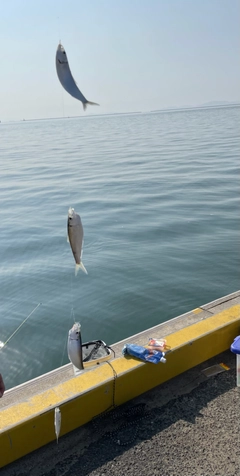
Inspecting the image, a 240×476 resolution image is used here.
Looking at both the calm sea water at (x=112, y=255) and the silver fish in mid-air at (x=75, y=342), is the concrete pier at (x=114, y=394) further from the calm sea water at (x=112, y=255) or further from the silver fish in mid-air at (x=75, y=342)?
the calm sea water at (x=112, y=255)

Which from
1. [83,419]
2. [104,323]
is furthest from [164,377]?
[104,323]

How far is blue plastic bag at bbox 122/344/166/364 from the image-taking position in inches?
178

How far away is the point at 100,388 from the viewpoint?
4.22m

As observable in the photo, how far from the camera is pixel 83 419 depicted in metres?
4.20

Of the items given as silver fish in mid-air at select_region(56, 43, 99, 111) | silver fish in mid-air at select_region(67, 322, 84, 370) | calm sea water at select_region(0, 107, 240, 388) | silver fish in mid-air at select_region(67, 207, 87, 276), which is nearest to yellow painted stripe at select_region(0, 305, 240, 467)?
silver fish in mid-air at select_region(67, 322, 84, 370)

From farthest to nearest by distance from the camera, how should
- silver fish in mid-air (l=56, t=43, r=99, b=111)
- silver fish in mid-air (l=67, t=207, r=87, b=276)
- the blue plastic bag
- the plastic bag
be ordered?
the plastic bag → the blue plastic bag → silver fish in mid-air (l=67, t=207, r=87, b=276) → silver fish in mid-air (l=56, t=43, r=99, b=111)

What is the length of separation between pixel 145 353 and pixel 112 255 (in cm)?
664

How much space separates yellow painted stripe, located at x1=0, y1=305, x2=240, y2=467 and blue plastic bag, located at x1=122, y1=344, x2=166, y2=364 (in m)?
→ 0.07

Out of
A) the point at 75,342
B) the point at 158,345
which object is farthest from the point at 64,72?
the point at 158,345

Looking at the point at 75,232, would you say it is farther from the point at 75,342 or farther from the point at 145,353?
the point at 145,353

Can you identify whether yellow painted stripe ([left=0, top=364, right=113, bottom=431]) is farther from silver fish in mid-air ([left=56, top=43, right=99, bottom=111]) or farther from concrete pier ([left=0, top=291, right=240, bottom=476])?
silver fish in mid-air ([left=56, top=43, right=99, bottom=111])

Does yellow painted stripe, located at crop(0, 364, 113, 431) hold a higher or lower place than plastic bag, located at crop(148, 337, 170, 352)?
lower

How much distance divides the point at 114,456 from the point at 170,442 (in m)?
0.53

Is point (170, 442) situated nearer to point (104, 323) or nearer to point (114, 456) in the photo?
point (114, 456)
